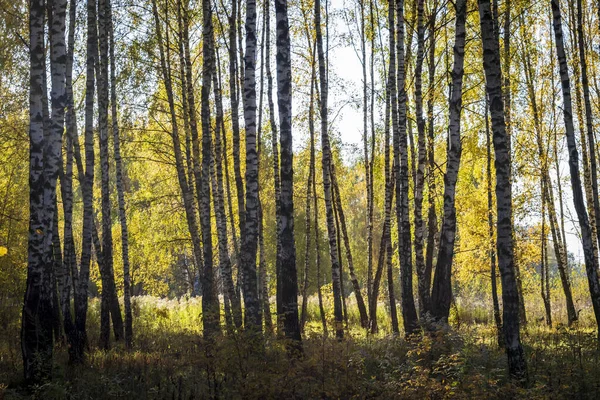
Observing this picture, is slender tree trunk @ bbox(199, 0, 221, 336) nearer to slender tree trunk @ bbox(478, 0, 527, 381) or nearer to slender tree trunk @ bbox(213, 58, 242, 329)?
slender tree trunk @ bbox(213, 58, 242, 329)

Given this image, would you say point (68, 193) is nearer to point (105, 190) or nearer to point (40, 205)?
point (105, 190)

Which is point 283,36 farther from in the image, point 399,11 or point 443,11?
point 443,11

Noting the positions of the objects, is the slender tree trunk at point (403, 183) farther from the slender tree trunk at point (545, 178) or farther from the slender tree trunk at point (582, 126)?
the slender tree trunk at point (545, 178)

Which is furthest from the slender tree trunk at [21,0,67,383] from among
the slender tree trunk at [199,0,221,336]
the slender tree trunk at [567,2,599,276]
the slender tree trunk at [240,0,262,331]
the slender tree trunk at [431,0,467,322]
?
the slender tree trunk at [567,2,599,276]

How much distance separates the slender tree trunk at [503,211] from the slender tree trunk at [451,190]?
2.69m

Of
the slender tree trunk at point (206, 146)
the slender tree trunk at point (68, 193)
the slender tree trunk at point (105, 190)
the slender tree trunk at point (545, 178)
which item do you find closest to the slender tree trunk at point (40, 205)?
the slender tree trunk at point (68, 193)

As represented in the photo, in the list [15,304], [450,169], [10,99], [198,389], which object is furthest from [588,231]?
[15,304]

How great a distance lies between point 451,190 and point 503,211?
298cm

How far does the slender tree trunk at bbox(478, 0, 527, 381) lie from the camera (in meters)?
8.28

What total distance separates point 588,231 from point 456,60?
17.0ft

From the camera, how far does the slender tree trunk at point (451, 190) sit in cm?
1131

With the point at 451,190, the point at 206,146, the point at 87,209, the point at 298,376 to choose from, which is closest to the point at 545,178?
the point at 451,190

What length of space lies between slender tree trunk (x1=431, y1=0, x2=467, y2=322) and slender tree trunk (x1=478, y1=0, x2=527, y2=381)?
2.69 m

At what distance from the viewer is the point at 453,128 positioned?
1153 centimetres
